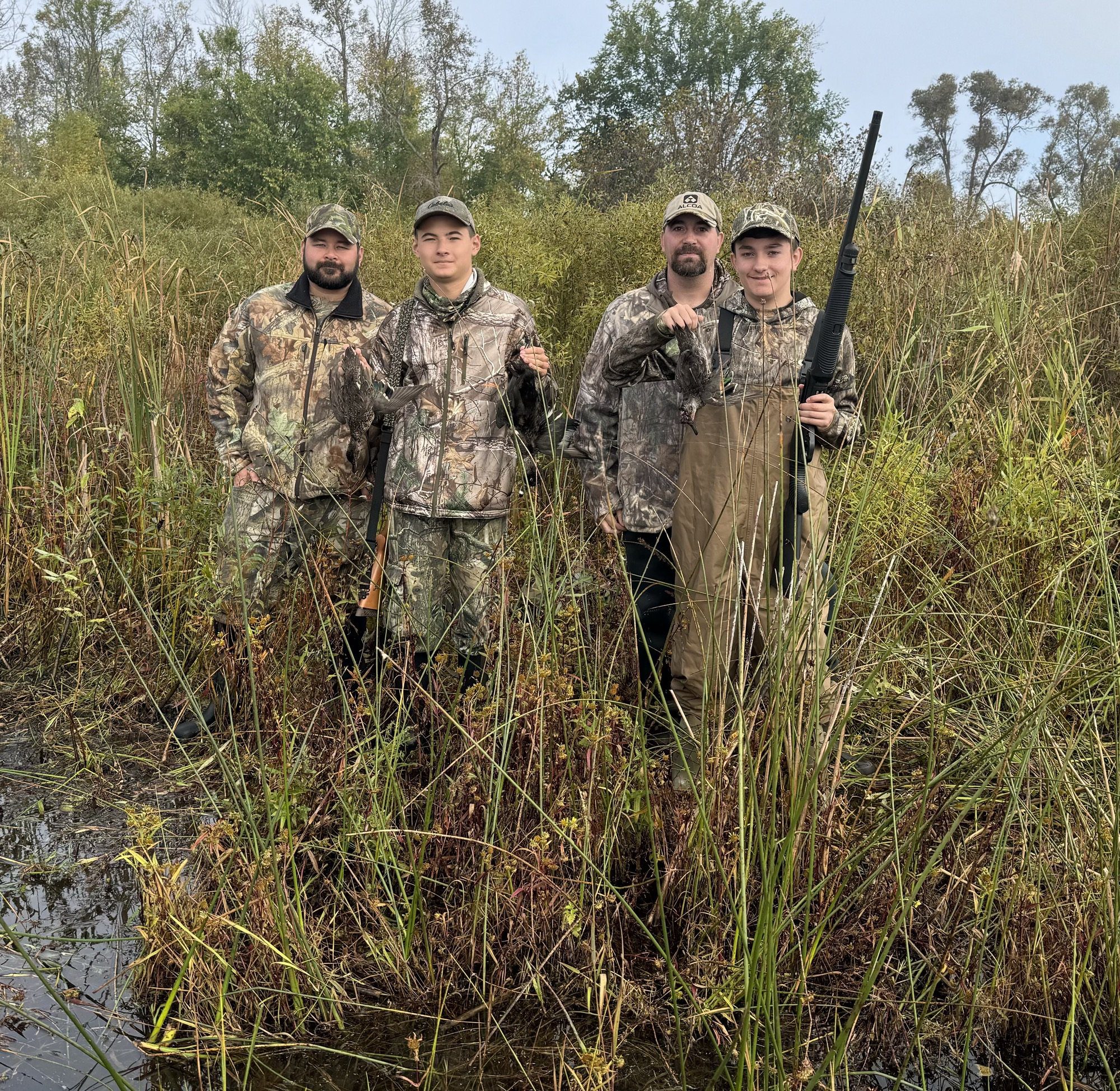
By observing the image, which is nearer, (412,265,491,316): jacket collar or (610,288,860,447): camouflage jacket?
(610,288,860,447): camouflage jacket

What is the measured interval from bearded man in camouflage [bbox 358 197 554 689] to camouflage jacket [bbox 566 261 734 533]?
197 millimetres

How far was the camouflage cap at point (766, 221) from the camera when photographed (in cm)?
326

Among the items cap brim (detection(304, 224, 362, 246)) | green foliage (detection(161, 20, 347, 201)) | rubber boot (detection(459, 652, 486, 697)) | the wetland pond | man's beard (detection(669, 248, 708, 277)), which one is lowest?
the wetland pond

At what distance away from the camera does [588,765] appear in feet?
8.73

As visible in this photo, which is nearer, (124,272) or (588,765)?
(588,765)

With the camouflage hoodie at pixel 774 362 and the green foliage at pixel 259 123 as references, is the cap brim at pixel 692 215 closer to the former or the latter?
the camouflage hoodie at pixel 774 362

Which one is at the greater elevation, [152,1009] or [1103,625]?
[1103,625]

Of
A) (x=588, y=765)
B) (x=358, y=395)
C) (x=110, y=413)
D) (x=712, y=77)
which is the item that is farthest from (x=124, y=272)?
(x=712, y=77)

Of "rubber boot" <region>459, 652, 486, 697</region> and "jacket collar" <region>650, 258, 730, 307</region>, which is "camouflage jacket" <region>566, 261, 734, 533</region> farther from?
"rubber boot" <region>459, 652, 486, 697</region>

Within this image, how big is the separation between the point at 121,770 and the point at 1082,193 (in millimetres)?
7678

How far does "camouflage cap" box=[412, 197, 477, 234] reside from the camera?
12.1ft

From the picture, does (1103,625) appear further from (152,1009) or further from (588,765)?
(152,1009)

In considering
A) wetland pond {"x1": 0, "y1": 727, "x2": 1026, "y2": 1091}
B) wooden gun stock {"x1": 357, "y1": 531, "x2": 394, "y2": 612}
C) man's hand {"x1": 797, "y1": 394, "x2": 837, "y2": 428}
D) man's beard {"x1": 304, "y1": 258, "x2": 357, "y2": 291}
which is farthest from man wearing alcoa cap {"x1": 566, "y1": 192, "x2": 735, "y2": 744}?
wetland pond {"x1": 0, "y1": 727, "x2": 1026, "y2": 1091}

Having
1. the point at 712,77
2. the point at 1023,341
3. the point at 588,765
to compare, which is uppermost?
the point at 712,77
